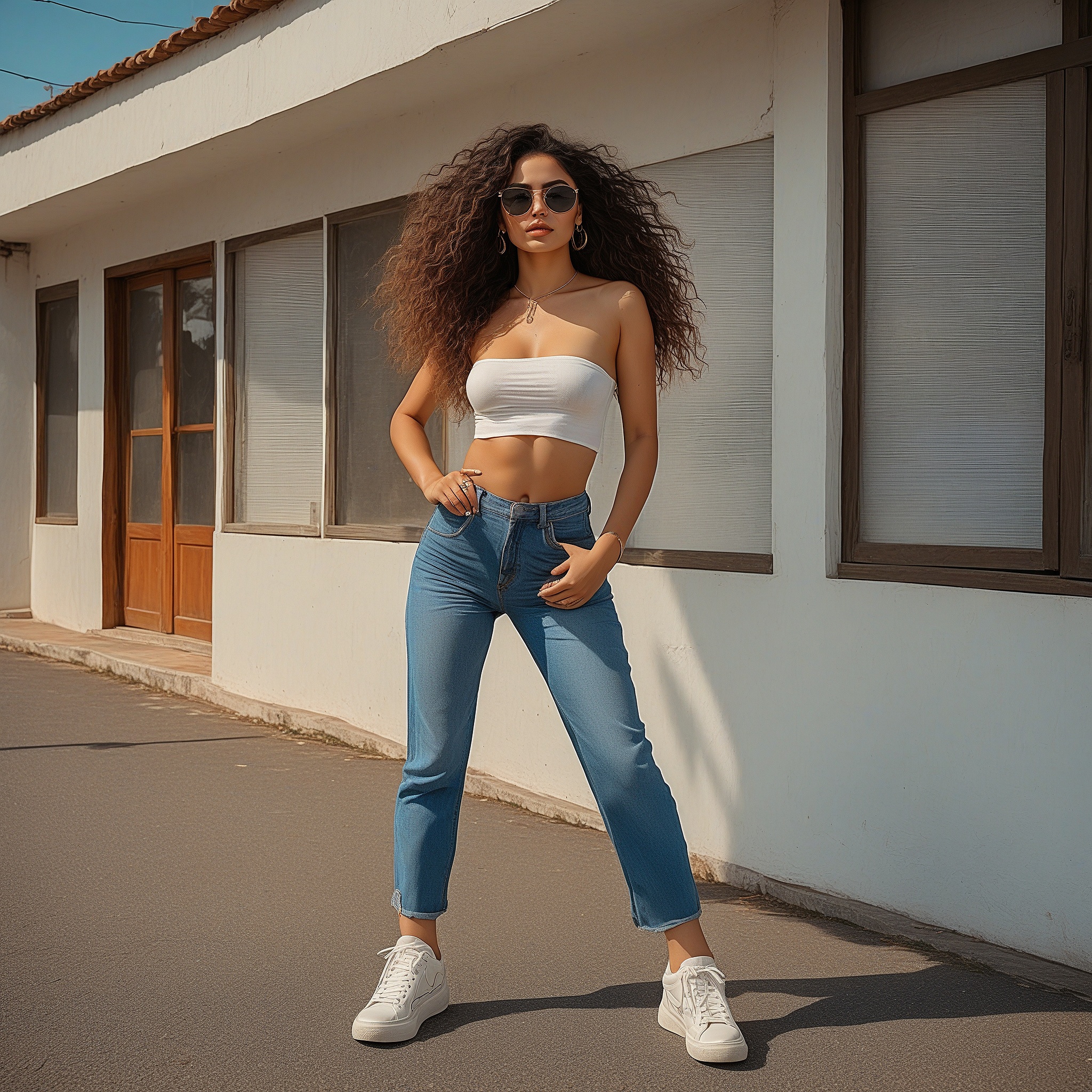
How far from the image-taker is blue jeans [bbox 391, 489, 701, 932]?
2994 mm

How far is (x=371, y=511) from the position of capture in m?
6.72

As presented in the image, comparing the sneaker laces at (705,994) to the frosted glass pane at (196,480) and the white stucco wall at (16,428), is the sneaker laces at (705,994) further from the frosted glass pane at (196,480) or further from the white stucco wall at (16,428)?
the white stucco wall at (16,428)

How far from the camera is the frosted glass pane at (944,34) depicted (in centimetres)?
371

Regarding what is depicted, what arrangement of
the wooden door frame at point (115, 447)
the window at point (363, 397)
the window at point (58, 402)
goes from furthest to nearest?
1. the window at point (58, 402)
2. the wooden door frame at point (115, 447)
3. the window at point (363, 397)

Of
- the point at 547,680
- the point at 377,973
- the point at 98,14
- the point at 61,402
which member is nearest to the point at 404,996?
the point at 377,973

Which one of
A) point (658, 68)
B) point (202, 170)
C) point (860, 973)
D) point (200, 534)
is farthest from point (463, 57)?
point (200, 534)

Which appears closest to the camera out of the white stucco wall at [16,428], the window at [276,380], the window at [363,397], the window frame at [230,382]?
the window at [363,397]

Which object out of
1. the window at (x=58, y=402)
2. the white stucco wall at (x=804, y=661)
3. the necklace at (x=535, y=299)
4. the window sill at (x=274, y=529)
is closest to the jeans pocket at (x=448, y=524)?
the necklace at (x=535, y=299)

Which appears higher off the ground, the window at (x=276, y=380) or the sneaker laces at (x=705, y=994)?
the window at (x=276, y=380)

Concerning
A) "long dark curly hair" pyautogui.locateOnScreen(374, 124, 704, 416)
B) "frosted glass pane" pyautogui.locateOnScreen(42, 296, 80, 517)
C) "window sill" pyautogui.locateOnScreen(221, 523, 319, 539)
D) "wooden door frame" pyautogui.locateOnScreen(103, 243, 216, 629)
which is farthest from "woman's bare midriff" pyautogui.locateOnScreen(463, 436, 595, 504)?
"frosted glass pane" pyautogui.locateOnScreen(42, 296, 80, 517)

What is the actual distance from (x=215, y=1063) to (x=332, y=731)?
3650 mm

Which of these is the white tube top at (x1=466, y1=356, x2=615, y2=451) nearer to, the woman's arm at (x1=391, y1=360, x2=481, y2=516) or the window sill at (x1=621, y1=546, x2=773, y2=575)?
the woman's arm at (x1=391, y1=360, x2=481, y2=516)

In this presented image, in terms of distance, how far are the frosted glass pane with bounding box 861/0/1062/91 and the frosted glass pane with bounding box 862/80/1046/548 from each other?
112mm

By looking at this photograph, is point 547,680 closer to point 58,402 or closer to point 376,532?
point 376,532
